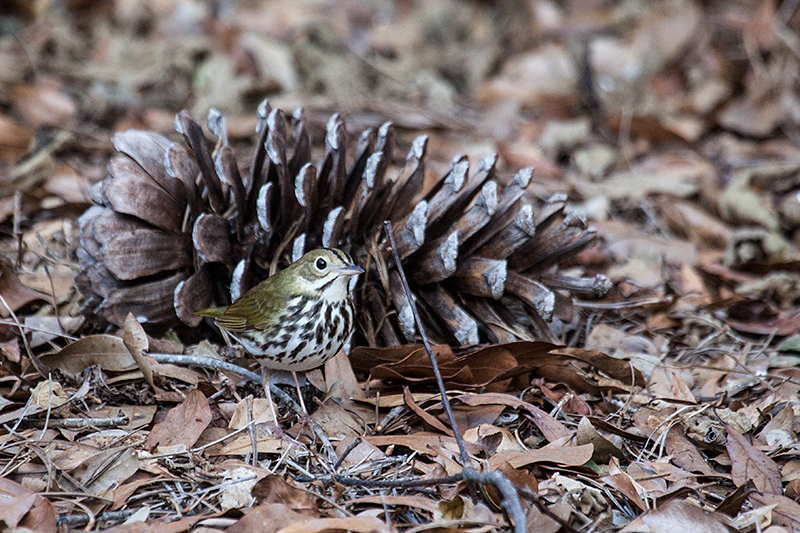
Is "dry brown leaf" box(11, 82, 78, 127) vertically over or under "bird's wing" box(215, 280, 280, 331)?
over

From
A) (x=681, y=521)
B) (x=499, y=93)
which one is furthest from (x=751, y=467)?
(x=499, y=93)

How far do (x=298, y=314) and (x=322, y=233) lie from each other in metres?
0.38

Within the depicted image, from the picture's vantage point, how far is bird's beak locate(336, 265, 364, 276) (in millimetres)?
3037

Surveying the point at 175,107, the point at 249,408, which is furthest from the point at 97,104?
the point at 249,408

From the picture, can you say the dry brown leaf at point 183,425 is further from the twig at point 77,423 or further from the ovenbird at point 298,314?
the ovenbird at point 298,314

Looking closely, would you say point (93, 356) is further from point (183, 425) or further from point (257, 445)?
point (257, 445)

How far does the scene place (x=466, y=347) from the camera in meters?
3.08

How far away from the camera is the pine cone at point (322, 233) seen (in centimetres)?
309

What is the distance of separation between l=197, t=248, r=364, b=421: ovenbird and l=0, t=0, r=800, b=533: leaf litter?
7.4 inches

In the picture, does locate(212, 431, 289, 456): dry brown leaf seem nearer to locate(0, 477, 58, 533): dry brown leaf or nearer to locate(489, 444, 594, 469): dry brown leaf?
locate(0, 477, 58, 533): dry brown leaf

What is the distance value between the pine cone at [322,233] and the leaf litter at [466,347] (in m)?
0.16

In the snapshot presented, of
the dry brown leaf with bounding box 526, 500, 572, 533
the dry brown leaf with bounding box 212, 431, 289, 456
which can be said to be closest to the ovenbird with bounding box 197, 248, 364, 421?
the dry brown leaf with bounding box 212, 431, 289, 456

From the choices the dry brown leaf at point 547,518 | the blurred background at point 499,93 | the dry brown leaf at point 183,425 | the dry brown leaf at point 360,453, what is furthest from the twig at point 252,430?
the blurred background at point 499,93

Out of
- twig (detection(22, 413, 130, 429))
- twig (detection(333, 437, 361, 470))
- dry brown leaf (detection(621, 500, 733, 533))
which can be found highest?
twig (detection(22, 413, 130, 429))
